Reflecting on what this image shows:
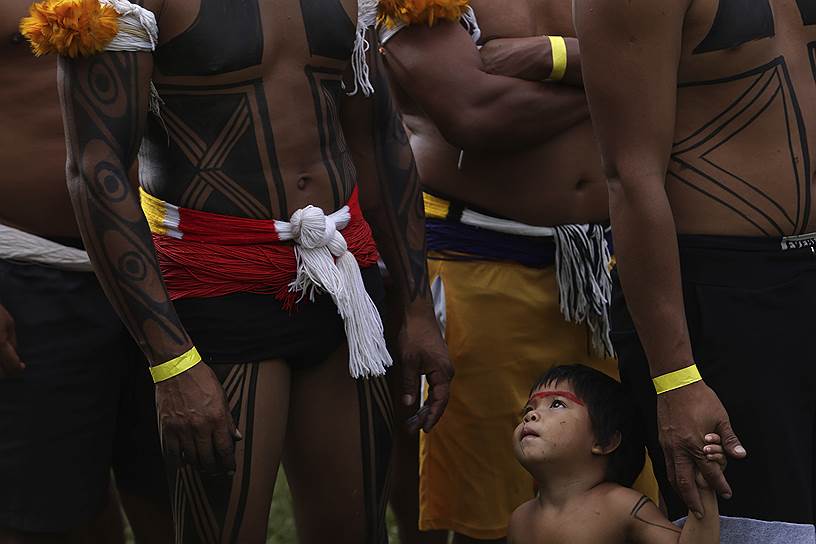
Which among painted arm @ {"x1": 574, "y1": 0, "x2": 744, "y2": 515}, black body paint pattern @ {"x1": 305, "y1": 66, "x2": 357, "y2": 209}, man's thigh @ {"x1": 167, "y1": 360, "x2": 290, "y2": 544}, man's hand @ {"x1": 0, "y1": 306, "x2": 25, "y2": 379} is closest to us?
painted arm @ {"x1": 574, "y1": 0, "x2": 744, "y2": 515}

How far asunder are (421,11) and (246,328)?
1144mm

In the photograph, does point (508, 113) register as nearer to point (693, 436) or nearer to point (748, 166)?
point (748, 166)

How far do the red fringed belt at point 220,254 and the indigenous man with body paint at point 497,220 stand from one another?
2.85 ft

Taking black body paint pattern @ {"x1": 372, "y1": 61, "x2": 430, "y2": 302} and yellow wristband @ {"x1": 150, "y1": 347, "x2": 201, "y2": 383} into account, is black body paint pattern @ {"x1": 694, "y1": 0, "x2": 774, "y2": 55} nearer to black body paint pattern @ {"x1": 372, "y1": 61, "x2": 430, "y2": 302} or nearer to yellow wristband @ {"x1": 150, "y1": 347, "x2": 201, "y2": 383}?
black body paint pattern @ {"x1": 372, "y1": 61, "x2": 430, "y2": 302}

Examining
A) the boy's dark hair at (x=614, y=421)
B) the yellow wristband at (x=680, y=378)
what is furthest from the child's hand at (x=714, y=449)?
the boy's dark hair at (x=614, y=421)

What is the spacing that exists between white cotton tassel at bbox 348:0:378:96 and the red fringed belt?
0.50m

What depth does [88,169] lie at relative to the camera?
9.84ft

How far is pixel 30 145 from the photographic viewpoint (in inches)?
146

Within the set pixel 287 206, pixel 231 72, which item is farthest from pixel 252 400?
pixel 231 72

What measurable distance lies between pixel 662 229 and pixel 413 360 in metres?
1.05

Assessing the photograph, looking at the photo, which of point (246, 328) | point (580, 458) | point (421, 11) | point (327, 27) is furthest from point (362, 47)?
point (580, 458)

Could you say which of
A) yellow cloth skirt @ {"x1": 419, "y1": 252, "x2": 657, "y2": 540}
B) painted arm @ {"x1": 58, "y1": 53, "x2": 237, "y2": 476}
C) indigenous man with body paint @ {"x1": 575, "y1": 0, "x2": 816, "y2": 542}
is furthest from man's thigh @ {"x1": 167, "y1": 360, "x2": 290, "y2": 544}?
yellow cloth skirt @ {"x1": 419, "y1": 252, "x2": 657, "y2": 540}

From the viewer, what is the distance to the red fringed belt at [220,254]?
3.21 metres

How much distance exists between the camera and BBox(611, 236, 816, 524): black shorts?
2.88 meters
